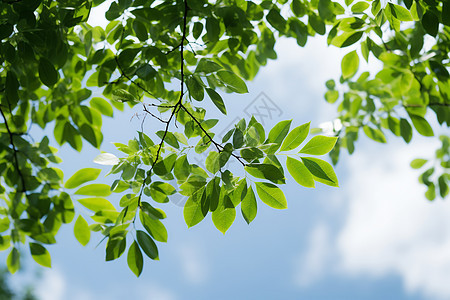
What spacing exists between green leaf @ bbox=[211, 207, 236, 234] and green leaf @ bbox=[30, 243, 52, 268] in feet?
3.12

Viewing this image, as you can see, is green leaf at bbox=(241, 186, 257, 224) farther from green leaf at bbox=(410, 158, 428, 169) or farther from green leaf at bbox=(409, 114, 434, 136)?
green leaf at bbox=(410, 158, 428, 169)

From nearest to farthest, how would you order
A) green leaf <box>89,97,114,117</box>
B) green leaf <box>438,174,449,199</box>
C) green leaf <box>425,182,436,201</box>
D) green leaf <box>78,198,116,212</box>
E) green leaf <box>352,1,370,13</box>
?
green leaf <box>352,1,370,13</box> → green leaf <box>78,198,116,212</box> → green leaf <box>89,97,114,117</box> → green leaf <box>438,174,449,199</box> → green leaf <box>425,182,436,201</box>

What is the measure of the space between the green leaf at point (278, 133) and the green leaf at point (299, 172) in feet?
0.20

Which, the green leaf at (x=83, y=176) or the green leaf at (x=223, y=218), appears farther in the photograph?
the green leaf at (x=83, y=176)

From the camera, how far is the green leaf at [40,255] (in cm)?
183

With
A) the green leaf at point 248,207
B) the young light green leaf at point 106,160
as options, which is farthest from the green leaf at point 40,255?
the green leaf at point 248,207

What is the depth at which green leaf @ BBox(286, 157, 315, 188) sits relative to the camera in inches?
48.3

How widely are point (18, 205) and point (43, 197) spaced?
145 millimetres

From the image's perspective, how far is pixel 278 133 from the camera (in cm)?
122

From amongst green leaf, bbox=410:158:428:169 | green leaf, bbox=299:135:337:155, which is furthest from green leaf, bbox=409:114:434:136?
green leaf, bbox=299:135:337:155

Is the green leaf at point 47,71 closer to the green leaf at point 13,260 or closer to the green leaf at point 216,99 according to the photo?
the green leaf at point 216,99

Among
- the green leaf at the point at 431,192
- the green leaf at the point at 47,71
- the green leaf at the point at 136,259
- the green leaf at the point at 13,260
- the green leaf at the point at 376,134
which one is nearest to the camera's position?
the green leaf at the point at 136,259

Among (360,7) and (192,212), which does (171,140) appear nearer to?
(192,212)

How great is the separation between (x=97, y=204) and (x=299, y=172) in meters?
0.89
